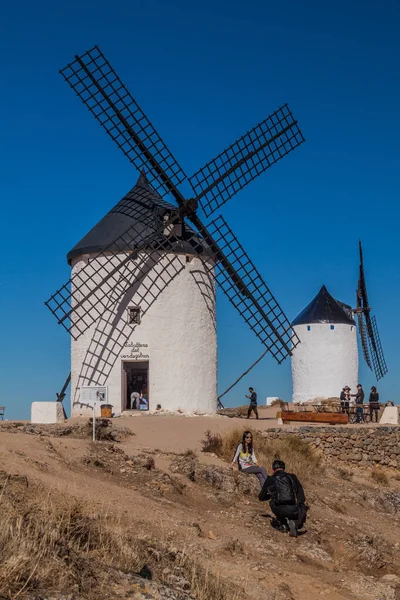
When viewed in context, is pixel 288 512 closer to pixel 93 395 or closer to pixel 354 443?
pixel 93 395

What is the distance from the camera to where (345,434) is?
1933 centimetres

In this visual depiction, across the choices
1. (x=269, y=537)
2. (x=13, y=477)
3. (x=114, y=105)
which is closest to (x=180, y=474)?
(x=269, y=537)

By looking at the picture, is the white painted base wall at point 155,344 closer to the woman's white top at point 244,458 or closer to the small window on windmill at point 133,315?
the small window on windmill at point 133,315

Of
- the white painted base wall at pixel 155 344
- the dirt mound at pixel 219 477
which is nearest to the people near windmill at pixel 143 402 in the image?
the white painted base wall at pixel 155 344

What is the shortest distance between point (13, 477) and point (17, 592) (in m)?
4.42

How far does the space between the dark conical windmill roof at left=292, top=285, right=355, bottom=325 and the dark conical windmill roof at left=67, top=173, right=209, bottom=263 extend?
551 inches

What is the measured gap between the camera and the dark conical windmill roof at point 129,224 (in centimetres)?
2086

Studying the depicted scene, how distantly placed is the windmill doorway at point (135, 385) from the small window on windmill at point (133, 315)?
1118 mm

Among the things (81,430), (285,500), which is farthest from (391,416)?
(285,500)

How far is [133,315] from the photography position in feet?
68.1

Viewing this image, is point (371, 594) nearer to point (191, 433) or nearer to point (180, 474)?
point (180, 474)

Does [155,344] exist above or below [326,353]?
below

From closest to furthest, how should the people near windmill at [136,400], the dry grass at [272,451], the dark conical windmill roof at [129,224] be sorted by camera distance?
the dry grass at [272,451]
the dark conical windmill roof at [129,224]
the people near windmill at [136,400]

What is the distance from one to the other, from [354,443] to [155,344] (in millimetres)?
5742
